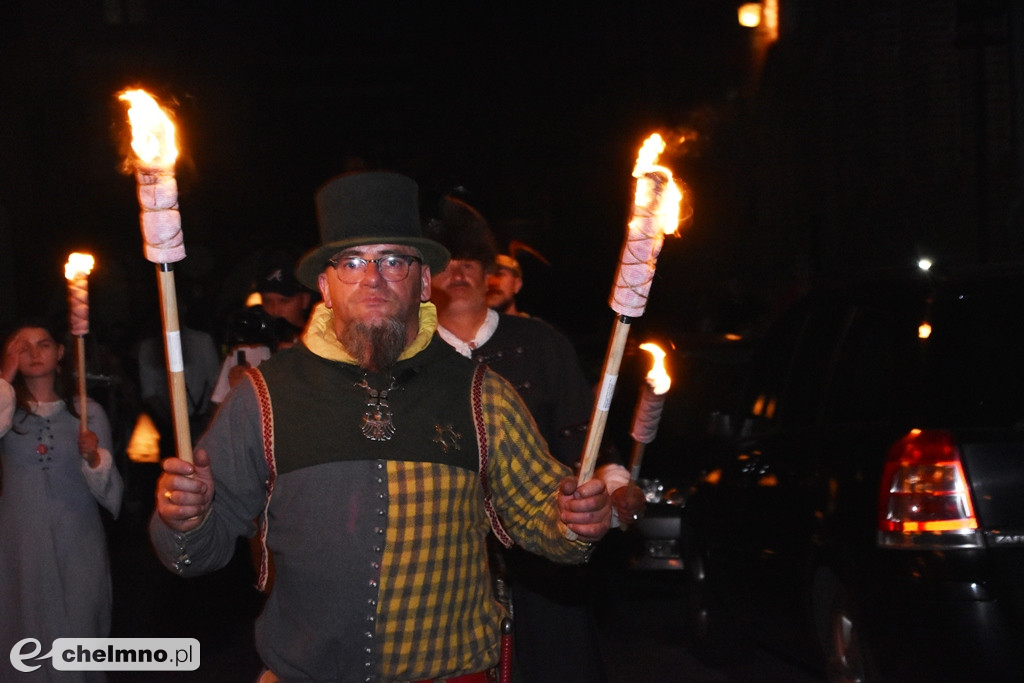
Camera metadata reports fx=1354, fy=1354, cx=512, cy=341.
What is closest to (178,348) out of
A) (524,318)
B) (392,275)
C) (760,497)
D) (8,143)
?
(392,275)

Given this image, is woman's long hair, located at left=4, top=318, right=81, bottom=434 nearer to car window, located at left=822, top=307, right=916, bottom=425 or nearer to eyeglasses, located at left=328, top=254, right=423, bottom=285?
eyeglasses, located at left=328, top=254, right=423, bottom=285

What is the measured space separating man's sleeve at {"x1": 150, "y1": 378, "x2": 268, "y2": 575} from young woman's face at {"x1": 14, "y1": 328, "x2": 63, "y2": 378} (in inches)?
136

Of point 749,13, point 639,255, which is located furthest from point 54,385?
point 749,13

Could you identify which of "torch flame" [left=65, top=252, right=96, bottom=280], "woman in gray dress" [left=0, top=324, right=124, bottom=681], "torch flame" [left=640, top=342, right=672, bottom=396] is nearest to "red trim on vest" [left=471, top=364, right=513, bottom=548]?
"torch flame" [left=640, top=342, right=672, bottom=396]

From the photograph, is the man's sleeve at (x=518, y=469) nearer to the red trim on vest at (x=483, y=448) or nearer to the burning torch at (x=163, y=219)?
the red trim on vest at (x=483, y=448)

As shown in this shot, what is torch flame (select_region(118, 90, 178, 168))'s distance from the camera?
2924 mm

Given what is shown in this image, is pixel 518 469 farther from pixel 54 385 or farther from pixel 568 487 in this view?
pixel 54 385

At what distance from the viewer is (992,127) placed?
1504cm

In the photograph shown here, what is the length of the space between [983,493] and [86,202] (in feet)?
74.2

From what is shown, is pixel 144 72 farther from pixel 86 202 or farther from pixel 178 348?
pixel 178 348

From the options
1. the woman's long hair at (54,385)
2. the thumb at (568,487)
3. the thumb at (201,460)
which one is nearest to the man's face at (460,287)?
the woman's long hair at (54,385)

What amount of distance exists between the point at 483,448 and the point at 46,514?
3575 millimetres

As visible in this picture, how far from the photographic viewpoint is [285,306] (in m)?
8.43

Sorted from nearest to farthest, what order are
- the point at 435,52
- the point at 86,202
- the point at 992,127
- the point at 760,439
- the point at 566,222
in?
the point at 760,439, the point at 992,127, the point at 86,202, the point at 566,222, the point at 435,52
